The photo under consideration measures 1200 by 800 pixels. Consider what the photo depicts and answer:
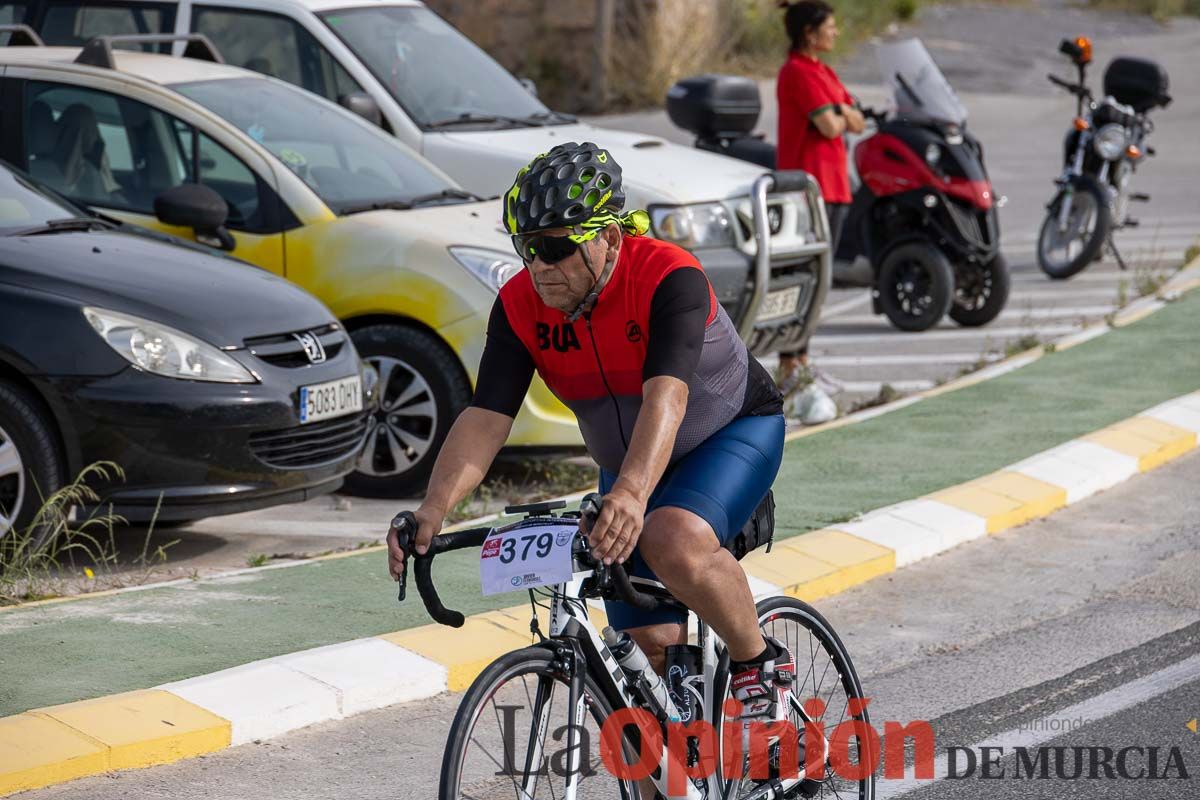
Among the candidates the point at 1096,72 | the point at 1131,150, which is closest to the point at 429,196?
the point at 1131,150

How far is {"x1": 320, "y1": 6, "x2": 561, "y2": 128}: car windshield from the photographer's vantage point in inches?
390

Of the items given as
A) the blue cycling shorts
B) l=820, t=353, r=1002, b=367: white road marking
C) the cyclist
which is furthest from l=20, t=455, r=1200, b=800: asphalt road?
l=820, t=353, r=1002, b=367: white road marking

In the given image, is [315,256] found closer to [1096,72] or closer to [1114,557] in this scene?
[1114,557]

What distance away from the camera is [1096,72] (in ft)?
90.9

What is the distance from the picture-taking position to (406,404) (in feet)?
26.3

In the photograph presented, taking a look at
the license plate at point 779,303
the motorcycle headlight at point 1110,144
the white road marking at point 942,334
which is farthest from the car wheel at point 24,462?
the motorcycle headlight at point 1110,144

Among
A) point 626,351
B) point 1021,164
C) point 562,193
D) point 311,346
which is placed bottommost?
point 1021,164

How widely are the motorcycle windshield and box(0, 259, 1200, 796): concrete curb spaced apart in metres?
3.91

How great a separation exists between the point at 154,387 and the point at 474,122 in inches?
151

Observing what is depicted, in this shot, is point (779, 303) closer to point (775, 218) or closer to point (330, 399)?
point (775, 218)

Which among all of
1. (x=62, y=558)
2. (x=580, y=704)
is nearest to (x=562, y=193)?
(x=580, y=704)

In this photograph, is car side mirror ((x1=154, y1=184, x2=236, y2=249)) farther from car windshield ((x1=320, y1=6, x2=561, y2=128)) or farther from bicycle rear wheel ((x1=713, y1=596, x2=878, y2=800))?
bicycle rear wheel ((x1=713, y1=596, x2=878, y2=800))

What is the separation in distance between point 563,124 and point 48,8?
3225 mm

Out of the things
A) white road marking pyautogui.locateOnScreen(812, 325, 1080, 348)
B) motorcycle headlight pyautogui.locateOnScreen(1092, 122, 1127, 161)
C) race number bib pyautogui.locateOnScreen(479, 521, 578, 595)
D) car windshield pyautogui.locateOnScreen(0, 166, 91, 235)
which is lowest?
white road marking pyautogui.locateOnScreen(812, 325, 1080, 348)
